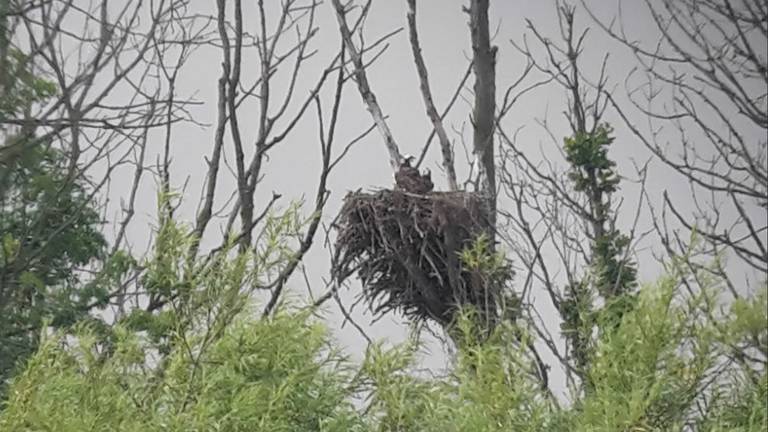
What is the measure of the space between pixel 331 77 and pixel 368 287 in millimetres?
2006

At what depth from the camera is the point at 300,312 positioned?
4.90ft

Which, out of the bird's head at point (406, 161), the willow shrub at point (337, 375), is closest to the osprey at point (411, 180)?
the bird's head at point (406, 161)

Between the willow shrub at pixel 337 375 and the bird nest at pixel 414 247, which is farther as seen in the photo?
the bird nest at pixel 414 247

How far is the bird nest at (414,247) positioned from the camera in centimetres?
207

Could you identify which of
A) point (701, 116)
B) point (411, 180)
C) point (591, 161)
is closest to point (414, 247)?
point (411, 180)

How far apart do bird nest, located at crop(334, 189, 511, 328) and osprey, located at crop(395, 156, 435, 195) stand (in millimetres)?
36

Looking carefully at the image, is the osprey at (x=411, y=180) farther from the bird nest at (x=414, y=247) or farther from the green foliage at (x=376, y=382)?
the green foliage at (x=376, y=382)

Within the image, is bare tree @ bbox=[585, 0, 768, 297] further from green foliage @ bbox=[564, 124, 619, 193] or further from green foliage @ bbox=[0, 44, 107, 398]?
green foliage @ bbox=[0, 44, 107, 398]

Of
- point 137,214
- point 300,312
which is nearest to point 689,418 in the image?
point 300,312

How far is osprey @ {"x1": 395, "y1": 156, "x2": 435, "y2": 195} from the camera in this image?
216cm

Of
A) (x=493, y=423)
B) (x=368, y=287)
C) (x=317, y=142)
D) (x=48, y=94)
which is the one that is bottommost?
(x=493, y=423)

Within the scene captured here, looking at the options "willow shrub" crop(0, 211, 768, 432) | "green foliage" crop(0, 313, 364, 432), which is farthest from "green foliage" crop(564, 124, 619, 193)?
"green foliage" crop(0, 313, 364, 432)

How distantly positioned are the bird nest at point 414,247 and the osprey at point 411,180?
0.12ft

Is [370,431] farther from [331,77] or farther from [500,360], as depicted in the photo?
[331,77]
